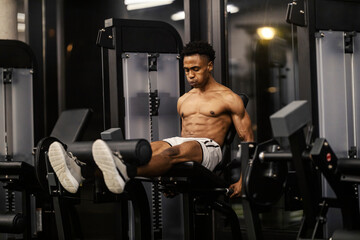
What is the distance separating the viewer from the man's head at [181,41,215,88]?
429 centimetres

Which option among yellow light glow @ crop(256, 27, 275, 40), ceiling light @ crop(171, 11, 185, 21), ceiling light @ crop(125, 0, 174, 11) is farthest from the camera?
ceiling light @ crop(125, 0, 174, 11)

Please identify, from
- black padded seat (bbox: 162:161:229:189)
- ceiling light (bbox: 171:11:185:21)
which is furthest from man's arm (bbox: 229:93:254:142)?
ceiling light (bbox: 171:11:185:21)

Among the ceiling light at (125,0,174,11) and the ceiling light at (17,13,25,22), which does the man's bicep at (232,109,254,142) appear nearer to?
the ceiling light at (125,0,174,11)

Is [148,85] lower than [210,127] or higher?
higher

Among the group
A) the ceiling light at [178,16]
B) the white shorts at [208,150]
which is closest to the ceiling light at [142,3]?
the ceiling light at [178,16]

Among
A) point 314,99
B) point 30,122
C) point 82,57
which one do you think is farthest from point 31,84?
point 314,99

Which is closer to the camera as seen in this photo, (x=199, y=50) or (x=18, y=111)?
(x=199, y=50)

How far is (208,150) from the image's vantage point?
4.02m

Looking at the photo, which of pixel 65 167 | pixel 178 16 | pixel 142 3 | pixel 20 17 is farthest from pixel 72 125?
pixel 20 17

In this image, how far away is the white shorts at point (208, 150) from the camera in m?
3.99

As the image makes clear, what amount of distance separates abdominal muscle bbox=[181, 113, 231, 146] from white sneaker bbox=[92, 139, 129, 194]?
0.96 m

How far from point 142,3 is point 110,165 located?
301cm

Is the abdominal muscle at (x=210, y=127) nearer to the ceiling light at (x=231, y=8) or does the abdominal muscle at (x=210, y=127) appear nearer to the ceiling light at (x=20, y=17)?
the ceiling light at (x=231, y=8)

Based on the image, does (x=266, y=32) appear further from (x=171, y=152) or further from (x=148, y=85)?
(x=171, y=152)
